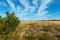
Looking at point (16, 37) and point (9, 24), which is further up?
point (9, 24)

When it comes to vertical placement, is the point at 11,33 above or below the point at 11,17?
below

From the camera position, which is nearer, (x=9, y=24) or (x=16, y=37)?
(x=16, y=37)

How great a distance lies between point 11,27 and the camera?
17.9 metres

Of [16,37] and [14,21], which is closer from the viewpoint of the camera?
[16,37]

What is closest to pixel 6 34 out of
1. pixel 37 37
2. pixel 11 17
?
pixel 11 17

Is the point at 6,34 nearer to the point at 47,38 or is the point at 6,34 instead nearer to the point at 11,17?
the point at 11,17

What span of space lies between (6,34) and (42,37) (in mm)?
3010

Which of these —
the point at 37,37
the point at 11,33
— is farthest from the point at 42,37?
the point at 11,33

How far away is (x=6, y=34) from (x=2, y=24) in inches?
35.6

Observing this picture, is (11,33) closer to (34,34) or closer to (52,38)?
(34,34)

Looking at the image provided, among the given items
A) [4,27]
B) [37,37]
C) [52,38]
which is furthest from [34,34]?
[4,27]

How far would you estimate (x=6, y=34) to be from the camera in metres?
17.2

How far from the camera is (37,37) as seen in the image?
17.1 m

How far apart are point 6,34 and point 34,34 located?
2341mm
